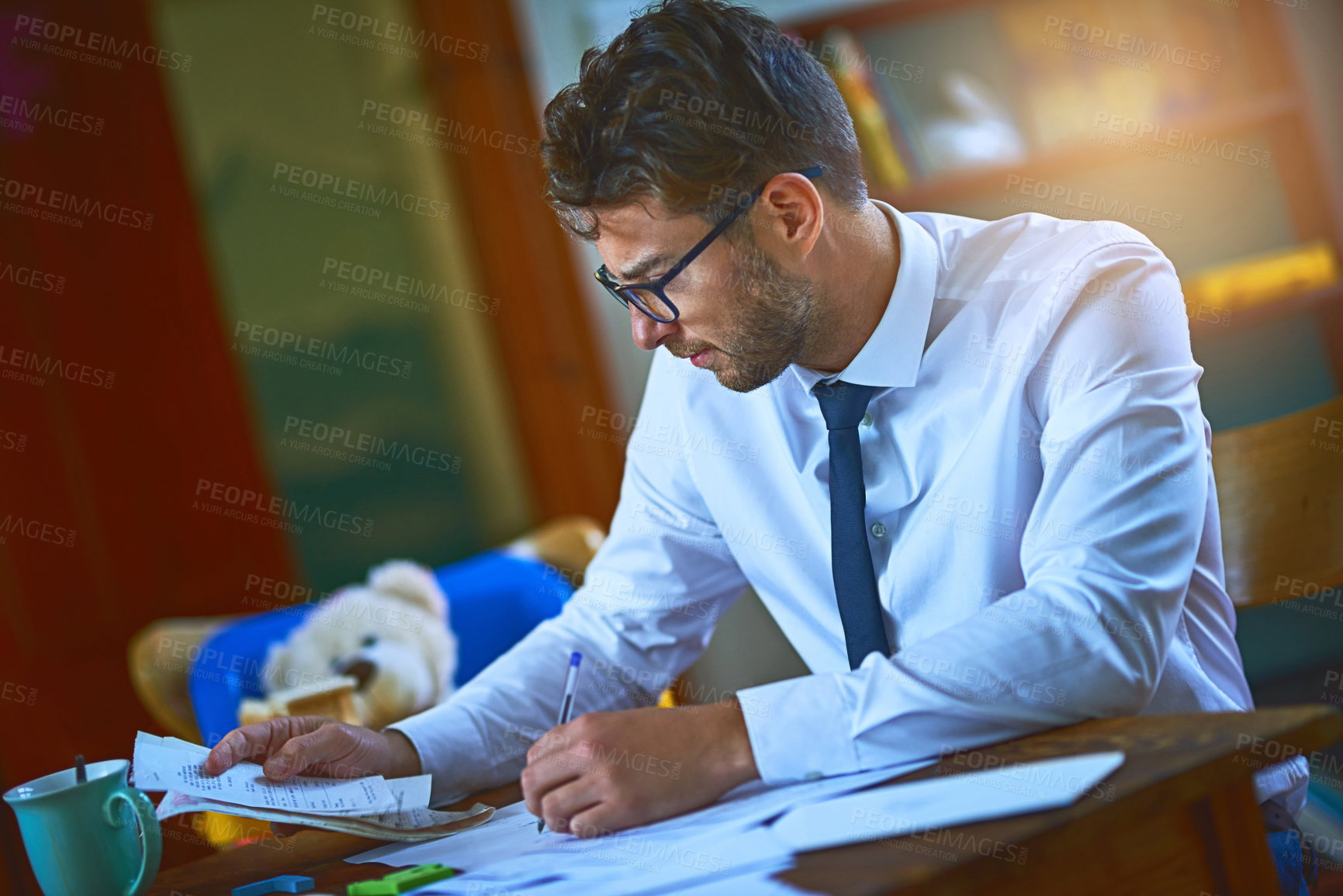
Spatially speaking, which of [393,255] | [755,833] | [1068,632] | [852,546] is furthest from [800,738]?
[393,255]

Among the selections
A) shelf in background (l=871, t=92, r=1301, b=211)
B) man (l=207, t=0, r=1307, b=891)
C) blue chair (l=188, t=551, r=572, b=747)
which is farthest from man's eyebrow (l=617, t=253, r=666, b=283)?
shelf in background (l=871, t=92, r=1301, b=211)

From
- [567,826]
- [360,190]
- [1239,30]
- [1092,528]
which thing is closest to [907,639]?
[1092,528]

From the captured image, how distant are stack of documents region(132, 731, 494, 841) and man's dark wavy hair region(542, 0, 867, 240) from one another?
25.1 inches

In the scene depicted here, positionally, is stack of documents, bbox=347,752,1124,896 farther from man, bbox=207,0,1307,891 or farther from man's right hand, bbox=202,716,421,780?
man's right hand, bbox=202,716,421,780

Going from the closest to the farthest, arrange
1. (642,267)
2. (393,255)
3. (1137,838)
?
(1137,838)
(642,267)
(393,255)

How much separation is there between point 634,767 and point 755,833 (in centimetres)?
13

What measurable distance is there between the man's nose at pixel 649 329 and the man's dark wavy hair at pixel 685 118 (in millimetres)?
105

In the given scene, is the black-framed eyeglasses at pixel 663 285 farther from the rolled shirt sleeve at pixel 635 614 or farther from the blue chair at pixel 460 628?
the blue chair at pixel 460 628

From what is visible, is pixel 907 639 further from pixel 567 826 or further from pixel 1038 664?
pixel 567 826

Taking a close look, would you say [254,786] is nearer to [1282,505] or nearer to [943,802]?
[943,802]

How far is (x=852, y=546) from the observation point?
→ 1.22 m

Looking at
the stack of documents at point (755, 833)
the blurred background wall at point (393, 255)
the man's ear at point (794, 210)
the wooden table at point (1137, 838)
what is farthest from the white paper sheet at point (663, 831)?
the blurred background wall at point (393, 255)

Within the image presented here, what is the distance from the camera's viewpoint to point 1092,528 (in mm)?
976

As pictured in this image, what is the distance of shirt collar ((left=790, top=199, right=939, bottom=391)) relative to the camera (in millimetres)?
1255
